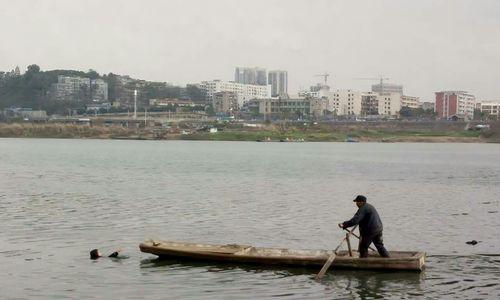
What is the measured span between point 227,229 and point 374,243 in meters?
12.4

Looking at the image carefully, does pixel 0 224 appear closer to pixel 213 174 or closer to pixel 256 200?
pixel 256 200

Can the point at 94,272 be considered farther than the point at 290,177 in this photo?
No

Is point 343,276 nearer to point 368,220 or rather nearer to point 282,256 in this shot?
point 368,220

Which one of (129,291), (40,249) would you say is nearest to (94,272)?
(129,291)

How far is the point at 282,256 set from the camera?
2439cm

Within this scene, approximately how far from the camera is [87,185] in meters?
60.5

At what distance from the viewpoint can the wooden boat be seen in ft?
77.6

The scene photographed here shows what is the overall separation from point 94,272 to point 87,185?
37.0 metres

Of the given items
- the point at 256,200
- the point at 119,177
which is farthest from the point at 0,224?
the point at 119,177

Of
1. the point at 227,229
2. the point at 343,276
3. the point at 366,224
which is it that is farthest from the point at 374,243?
the point at 227,229

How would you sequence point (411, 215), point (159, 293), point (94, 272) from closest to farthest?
point (159, 293), point (94, 272), point (411, 215)

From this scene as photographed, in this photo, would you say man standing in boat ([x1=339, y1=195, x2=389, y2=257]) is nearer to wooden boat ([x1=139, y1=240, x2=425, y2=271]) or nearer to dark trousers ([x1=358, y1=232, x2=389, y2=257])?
dark trousers ([x1=358, y1=232, x2=389, y2=257])

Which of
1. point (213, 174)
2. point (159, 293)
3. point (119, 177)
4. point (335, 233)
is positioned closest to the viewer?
point (159, 293)

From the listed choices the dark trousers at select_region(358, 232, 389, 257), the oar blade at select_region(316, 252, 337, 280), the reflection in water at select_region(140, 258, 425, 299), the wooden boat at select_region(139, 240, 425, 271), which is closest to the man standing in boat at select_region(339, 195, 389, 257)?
the dark trousers at select_region(358, 232, 389, 257)
